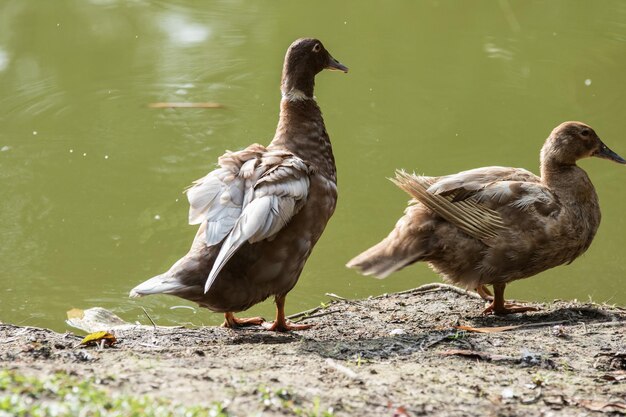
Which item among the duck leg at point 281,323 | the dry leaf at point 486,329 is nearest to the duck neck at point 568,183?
the dry leaf at point 486,329

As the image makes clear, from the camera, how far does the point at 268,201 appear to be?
550cm

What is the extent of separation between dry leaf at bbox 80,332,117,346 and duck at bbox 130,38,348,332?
0.92 ft

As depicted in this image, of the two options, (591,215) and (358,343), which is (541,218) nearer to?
(591,215)

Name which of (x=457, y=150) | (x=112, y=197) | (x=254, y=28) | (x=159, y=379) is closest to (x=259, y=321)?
(x=159, y=379)

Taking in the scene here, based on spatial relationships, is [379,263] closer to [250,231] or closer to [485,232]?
[485,232]

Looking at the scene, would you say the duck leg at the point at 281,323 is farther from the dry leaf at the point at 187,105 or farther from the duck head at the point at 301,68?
the dry leaf at the point at 187,105

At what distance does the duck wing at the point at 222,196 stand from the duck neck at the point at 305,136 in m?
0.45

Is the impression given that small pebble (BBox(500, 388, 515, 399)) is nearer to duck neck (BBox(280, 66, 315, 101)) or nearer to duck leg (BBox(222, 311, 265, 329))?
duck leg (BBox(222, 311, 265, 329))

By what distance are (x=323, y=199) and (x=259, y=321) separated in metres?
0.94

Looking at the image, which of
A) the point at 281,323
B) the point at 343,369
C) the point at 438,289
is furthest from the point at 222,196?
the point at 438,289

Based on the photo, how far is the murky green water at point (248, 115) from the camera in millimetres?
7773

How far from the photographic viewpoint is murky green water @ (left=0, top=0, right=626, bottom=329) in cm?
777

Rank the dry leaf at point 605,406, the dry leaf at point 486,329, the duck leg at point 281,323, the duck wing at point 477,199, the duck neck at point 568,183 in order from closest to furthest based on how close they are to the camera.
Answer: the dry leaf at point 605,406 → the dry leaf at point 486,329 → the duck leg at point 281,323 → the duck wing at point 477,199 → the duck neck at point 568,183

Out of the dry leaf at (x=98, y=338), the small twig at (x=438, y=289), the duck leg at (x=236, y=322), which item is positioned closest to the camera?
the dry leaf at (x=98, y=338)
